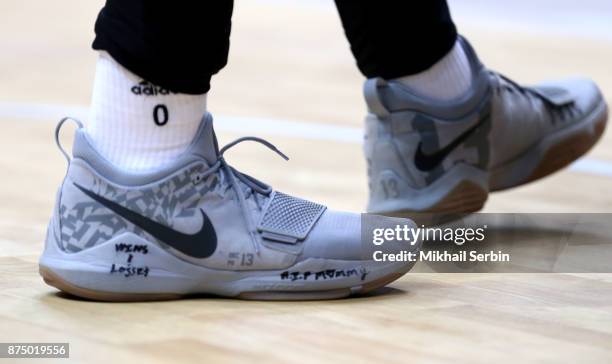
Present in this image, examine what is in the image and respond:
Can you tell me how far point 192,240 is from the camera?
1.06 m

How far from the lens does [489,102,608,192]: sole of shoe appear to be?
145 cm

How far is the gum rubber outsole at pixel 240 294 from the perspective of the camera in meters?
1.05

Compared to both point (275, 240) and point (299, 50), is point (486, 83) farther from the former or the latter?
point (299, 50)

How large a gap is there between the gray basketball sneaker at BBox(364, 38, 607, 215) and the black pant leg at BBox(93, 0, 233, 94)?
33cm

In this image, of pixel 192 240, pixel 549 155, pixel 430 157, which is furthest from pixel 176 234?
pixel 549 155

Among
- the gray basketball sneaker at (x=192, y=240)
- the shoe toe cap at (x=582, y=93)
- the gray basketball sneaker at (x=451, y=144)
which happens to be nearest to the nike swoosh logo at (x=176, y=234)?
the gray basketball sneaker at (x=192, y=240)

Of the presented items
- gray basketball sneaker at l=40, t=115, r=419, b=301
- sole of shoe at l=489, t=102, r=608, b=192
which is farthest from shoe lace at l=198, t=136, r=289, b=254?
sole of shoe at l=489, t=102, r=608, b=192

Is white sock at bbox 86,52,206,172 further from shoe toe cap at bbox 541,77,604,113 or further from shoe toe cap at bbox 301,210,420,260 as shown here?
shoe toe cap at bbox 541,77,604,113

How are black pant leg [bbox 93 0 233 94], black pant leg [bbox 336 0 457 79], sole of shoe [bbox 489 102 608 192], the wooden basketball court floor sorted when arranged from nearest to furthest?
the wooden basketball court floor < black pant leg [bbox 93 0 233 94] < black pant leg [bbox 336 0 457 79] < sole of shoe [bbox 489 102 608 192]

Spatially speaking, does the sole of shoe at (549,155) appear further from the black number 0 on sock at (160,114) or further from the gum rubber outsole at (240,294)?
the black number 0 on sock at (160,114)

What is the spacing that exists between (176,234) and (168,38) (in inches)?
7.1

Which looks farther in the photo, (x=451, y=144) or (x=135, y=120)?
(x=451, y=144)

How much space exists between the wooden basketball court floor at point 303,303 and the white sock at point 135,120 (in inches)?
5.5

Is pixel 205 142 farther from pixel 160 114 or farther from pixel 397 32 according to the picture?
pixel 397 32
